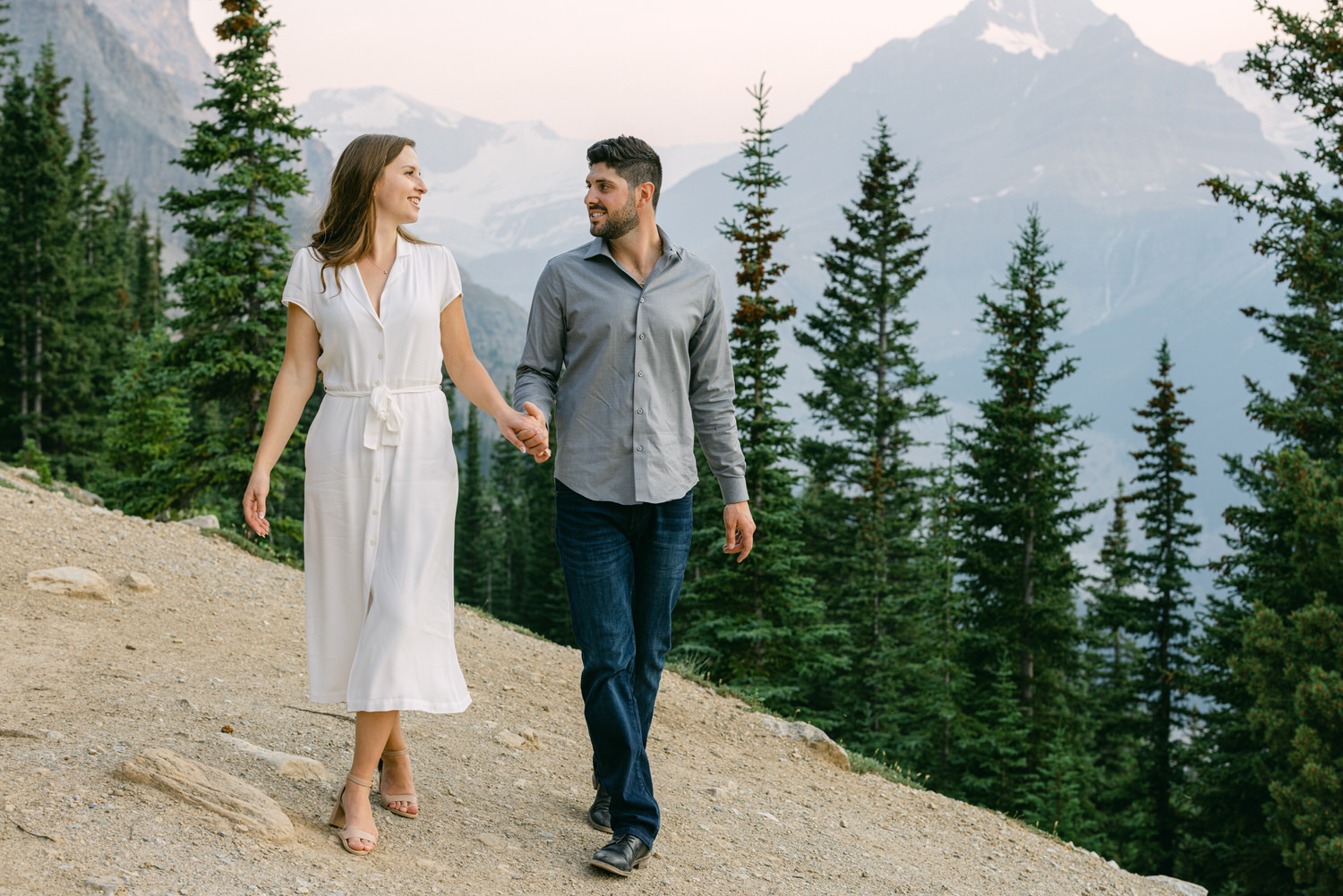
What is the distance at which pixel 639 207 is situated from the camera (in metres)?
3.66

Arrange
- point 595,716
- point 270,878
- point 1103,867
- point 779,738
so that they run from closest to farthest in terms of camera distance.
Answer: point 270,878 < point 595,716 < point 1103,867 < point 779,738

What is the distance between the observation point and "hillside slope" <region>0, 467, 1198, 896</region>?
315 centimetres

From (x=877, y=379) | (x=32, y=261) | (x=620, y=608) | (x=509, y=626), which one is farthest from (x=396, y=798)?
(x=32, y=261)

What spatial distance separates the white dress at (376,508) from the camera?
10.5ft

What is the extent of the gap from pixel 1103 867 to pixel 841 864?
2.79 meters

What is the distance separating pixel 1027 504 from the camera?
2422 cm

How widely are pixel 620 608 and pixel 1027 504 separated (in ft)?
74.3

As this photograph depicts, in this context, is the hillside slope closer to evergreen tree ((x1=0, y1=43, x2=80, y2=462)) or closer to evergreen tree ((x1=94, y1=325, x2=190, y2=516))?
evergreen tree ((x1=94, y1=325, x2=190, y2=516))

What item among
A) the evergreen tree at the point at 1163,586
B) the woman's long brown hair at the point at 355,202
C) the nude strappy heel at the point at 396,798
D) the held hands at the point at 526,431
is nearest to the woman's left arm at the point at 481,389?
the held hands at the point at 526,431

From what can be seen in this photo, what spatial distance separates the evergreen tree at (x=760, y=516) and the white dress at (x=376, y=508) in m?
13.9

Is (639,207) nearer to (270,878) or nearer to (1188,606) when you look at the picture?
(270,878)

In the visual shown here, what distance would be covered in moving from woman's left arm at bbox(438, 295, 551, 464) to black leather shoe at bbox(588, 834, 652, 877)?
152 centimetres

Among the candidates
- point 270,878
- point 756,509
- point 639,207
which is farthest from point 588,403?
point 756,509

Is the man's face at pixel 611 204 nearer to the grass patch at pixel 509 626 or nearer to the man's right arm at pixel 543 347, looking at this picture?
the man's right arm at pixel 543 347
